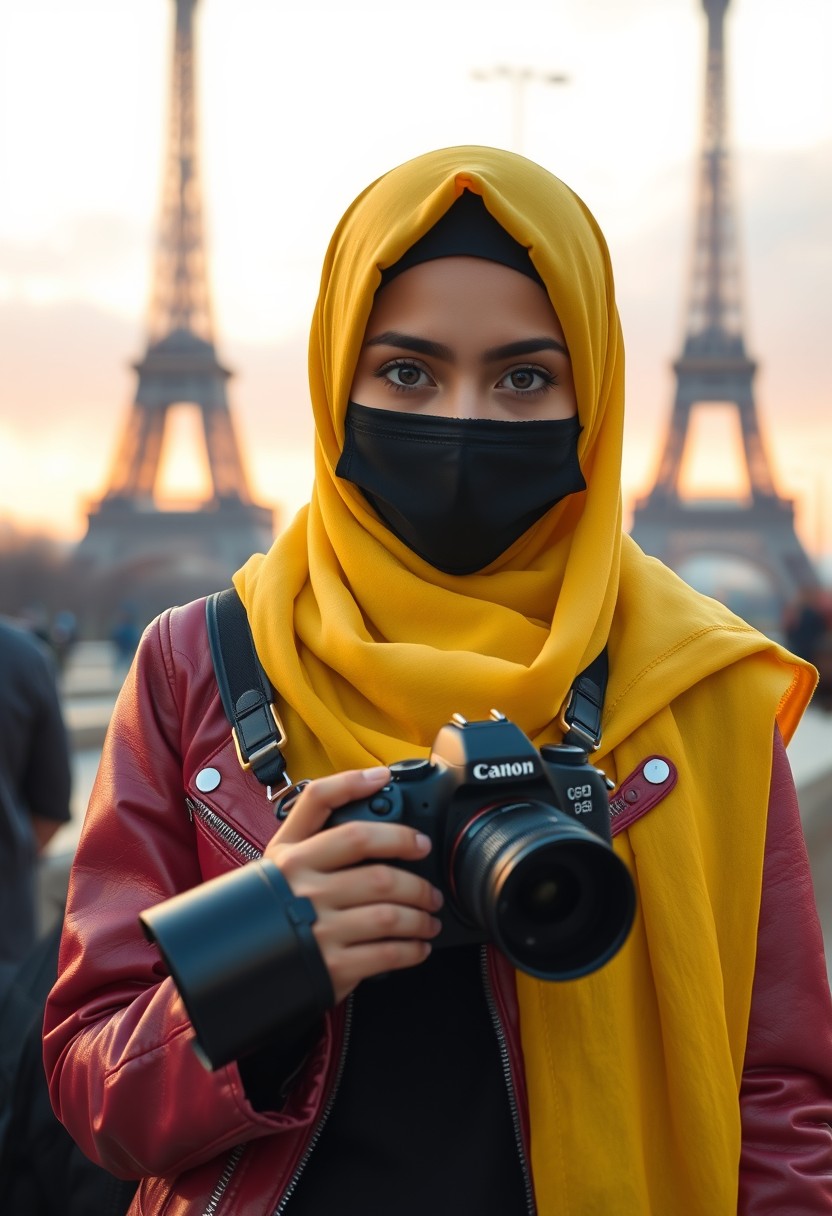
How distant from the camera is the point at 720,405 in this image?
4075 cm

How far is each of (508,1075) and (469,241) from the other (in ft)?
3.52

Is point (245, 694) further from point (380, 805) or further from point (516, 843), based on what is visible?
point (516, 843)

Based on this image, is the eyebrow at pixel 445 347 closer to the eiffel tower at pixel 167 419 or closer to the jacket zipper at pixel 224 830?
the jacket zipper at pixel 224 830

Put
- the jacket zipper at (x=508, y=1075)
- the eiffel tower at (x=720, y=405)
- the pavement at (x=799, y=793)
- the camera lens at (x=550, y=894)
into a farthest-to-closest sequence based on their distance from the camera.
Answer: the eiffel tower at (x=720, y=405) < the pavement at (x=799, y=793) < the jacket zipper at (x=508, y=1075) < the camera lens at (x=550, y=894)

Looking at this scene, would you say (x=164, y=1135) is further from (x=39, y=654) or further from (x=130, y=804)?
(x=39, y=654)

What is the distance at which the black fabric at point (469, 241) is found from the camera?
1587 millimetres

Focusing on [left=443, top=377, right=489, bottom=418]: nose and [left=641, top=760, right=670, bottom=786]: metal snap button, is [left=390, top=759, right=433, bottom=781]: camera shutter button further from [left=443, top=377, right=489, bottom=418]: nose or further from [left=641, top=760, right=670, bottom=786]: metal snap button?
[left=443, top=377, right=489, bottom=418]: nose

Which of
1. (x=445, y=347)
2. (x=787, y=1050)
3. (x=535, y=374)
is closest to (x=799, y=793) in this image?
(x=787, y=1050)

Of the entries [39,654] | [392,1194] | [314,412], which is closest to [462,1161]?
[392,1194]

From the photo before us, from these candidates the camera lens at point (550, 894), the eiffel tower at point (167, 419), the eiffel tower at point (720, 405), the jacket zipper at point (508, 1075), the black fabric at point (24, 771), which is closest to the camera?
the camera lens at point (550, 894)

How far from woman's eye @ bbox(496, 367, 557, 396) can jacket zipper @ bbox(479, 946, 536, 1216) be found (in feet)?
2.46

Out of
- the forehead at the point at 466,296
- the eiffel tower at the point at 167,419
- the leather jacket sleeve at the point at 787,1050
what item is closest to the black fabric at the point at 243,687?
the forehead at the point at 466,296

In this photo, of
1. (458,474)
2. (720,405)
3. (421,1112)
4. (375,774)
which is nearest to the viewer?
(375,774)

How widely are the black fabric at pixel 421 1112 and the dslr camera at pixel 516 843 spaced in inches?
6.9
